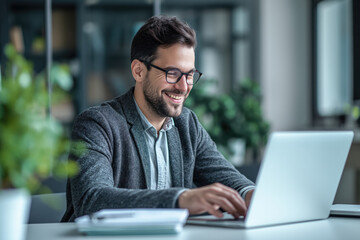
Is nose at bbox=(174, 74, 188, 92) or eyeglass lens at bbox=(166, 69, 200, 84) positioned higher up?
eyeglass lens at bbox=(166, 69, 200, 84)

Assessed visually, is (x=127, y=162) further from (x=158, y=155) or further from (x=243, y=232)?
(x=243, y=232)

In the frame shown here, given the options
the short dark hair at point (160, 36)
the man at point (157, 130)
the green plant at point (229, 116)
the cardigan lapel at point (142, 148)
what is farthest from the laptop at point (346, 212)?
the green plant at point (229, 116)

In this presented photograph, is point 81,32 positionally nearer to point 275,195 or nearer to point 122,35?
point 122,35

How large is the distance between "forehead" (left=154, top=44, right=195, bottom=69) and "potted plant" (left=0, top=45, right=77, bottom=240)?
1176 millimetres

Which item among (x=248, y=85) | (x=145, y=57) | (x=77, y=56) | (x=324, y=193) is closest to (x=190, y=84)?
(x=145, y=57)

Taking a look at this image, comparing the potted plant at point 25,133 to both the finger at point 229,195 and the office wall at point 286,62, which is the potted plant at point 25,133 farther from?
the office wall at point 286,62

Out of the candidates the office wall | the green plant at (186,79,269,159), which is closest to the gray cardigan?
the green plant at (186,79,269,159)

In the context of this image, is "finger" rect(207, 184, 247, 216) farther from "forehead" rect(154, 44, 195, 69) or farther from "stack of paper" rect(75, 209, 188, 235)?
"forehead" rect(154, 44, 195, 69)

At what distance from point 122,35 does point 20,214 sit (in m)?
4.59

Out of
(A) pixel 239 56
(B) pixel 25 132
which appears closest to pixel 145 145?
(B) pixel 25 132

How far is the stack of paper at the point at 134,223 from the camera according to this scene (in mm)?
1177

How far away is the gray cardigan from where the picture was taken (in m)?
1.53

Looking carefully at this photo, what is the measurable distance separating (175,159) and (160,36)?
17.3 inches

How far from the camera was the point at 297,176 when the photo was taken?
1335 mm
